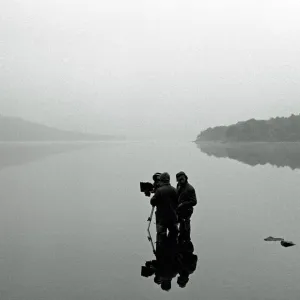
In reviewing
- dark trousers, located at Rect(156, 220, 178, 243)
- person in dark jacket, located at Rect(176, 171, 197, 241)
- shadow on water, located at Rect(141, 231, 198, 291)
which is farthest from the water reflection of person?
person in dark jacket, located at Rect(176, 171, 197, 241)

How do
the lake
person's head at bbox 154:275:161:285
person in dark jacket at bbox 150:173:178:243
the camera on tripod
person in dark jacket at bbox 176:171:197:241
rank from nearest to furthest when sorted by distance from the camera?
the lake, person's head at bbox 154:275:161:285, person in dark jacket at bbox 150:173:178:243, person in dark jacket at bbox 176:171:197:241, the camera on tripod

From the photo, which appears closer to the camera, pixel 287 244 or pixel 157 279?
pixel 157 279

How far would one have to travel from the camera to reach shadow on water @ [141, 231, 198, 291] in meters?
9.45

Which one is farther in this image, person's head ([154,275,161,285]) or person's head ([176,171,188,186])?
person's head ([176,171,188,186])

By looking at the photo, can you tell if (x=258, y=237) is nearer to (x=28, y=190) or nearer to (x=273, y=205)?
(x=273, y=205)

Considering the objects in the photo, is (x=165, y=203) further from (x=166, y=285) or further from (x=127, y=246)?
(x=166, y=285)

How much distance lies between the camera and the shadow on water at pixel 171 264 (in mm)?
9449

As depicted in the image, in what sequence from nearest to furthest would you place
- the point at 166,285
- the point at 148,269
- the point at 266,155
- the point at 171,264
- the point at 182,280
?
1. the point at 166,285
2. the point at 182,280
3. the point at 148,269
4. the point at 171,264
5. the point at 266,155

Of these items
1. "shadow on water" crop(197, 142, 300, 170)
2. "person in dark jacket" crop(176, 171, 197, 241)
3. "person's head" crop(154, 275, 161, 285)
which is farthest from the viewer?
"shadow on water" crop(197, 142, 300, 170)

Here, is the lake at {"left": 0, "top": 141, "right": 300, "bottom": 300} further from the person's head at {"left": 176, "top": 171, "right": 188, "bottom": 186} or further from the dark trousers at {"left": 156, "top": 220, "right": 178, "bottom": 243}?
the person's head at {"left": 176, "top": 171, "right": 188, "bottom": 186}

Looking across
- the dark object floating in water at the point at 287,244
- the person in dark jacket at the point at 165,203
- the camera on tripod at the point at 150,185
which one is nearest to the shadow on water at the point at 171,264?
the person in dark jacket at the point at 165,203

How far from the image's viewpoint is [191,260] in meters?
11.0

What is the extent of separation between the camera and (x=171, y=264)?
10.6 metres

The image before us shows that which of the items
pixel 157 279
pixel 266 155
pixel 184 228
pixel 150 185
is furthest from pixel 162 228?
pixel 266 155
